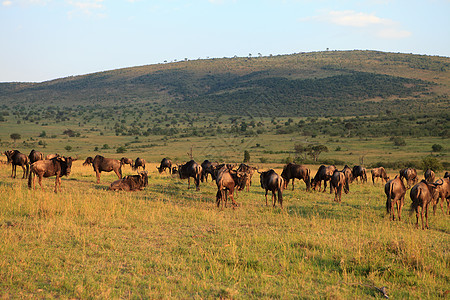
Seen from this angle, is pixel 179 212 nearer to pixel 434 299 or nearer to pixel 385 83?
pixel 434 299

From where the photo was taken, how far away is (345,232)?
10578 millimetres

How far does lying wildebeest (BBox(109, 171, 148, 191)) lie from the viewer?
57.6 feet

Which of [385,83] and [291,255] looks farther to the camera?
[385,83]

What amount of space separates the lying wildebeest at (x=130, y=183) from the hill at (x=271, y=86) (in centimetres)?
6814

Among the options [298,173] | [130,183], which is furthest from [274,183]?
[130,183]

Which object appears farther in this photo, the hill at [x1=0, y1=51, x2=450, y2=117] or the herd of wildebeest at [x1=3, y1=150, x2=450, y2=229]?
the hill at [x1=0, y1=51, x2=450, y2=117]

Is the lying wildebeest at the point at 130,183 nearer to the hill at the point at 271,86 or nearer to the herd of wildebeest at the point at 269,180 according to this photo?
the herd of wildebeest at the point at 269,180

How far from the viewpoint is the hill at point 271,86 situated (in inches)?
4067

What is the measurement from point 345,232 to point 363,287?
12.6 feet

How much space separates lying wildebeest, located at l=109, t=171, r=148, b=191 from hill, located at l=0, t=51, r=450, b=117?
6814 cm

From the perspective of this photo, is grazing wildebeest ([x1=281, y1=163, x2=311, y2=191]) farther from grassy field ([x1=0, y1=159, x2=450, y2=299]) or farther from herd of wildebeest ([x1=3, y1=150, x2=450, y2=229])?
grassy field ([x1=0, y1=159, x2=450, y2=299])

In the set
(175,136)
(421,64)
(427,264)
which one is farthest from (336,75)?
(427,264)

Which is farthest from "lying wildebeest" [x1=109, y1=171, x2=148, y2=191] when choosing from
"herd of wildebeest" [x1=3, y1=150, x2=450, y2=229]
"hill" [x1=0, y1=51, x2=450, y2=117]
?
"hill" [x1=0, y1=51, x2=450, y2=117]

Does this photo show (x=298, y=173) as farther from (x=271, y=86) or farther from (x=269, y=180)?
(x=271, y=86)
